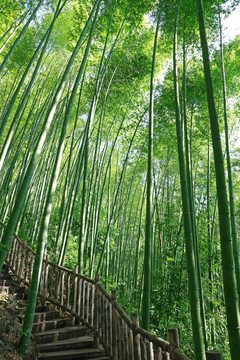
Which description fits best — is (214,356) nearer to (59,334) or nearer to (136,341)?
(136,341)

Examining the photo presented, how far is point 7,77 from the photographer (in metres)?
6.92

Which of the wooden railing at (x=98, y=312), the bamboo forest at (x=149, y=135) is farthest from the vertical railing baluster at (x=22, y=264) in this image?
the bamboo forest at (x=149, y=135)

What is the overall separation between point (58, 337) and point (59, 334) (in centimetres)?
3

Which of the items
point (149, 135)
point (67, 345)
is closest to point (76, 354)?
point (67, 345)

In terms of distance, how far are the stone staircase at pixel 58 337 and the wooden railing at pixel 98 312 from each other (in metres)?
0.13

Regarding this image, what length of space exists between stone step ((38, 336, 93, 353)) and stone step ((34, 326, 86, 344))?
68 millimetres

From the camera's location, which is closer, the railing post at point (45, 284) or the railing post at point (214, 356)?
the railing post at point (214, 356)

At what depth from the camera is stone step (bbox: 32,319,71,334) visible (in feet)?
10.1

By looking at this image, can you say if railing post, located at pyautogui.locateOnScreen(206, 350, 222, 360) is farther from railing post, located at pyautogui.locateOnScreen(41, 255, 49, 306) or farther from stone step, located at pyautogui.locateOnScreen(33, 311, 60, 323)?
railing post, located at pyautogui.locateOnScreen(41, 255, 49, 306)

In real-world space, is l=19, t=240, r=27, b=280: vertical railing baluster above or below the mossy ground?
above

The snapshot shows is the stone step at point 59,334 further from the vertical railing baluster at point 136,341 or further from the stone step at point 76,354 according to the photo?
the vertical railing baluster at point 136,341

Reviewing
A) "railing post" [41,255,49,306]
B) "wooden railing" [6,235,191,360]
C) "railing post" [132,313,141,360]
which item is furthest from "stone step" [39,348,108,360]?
"railing post" [41,255,49,306]

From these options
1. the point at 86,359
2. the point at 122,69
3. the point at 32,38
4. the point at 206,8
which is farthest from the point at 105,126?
the point at 86,359

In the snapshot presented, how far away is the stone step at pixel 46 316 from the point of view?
10.7 ft
